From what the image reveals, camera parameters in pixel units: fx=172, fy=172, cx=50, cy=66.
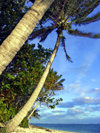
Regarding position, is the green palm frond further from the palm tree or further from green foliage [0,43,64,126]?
green foliage [0,43,64,126]

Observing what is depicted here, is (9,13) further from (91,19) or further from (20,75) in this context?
(91,19)

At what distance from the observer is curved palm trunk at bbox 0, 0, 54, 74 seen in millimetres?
4883

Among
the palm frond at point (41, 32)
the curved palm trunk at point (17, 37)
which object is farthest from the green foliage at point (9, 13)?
the curved palm trunk at point (17, 37)

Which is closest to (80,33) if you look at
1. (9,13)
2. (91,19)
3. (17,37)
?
(91,19)

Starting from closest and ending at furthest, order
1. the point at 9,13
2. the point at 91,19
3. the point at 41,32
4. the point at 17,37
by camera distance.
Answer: the point at 17,37, the point at 9,13, the point at 91,19, the point at 41,32

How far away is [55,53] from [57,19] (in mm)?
2876

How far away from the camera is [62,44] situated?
14.8 m

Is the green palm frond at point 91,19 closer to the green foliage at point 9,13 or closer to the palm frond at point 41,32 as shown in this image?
the palm frond at point 41,32

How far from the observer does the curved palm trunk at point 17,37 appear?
4883 millimetres

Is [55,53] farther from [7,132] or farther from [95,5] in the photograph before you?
[7,132]

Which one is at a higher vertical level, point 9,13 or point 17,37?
point 9,13

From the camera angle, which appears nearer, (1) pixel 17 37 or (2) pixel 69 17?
(1) pixel 17 37

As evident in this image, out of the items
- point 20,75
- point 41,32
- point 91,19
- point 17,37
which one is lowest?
point 17,37

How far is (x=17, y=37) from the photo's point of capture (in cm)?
500
